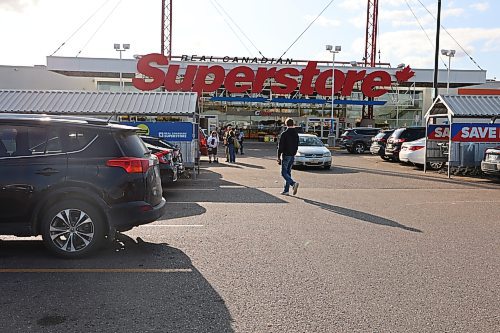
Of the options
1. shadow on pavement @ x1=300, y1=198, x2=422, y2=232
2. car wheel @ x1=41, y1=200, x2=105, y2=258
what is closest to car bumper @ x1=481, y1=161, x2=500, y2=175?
shadow on pavement @ x1=300, y1=198, x2=422, y2=232

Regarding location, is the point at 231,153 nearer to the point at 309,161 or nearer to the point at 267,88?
the point at 309,161

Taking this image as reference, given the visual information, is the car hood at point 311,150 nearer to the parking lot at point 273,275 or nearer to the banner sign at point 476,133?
the banner sign at point 476,133

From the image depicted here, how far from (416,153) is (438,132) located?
145cm

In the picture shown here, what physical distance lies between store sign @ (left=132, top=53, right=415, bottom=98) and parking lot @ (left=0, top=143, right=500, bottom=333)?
2827cm

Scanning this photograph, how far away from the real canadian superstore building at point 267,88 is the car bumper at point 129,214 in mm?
30142

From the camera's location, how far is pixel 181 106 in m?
15.4

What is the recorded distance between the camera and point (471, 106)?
640 inches

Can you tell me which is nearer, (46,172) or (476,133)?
(46,172)

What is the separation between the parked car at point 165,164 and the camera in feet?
37.8

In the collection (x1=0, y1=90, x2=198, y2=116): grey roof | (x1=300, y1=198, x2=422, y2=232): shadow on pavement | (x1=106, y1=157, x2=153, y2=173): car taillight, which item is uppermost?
(x1=0, y1=90, x2=198, y2=116): grey roof

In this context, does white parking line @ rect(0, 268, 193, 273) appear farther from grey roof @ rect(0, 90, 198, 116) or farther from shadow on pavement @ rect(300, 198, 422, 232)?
grey roof @ rect(0, 90, 198, 116)

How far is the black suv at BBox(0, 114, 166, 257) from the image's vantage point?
576 cm

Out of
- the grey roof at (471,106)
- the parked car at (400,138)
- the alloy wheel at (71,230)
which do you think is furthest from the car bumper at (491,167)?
the alloy wheel at (71,230)

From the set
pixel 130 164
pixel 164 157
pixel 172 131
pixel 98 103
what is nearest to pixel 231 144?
pixel 172 131
